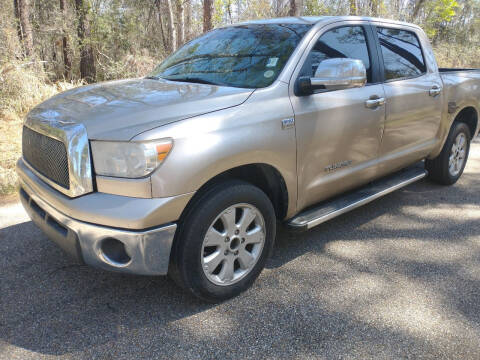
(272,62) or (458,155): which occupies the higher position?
(272,62)

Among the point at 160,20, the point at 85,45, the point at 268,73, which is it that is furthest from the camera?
the point at 160,20

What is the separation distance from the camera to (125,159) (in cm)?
231

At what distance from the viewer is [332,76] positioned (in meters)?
2.94

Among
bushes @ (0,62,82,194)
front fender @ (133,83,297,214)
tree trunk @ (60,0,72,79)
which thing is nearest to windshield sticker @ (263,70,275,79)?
front fender @ (133,83,297,214)

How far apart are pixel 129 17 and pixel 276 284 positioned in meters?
12.8

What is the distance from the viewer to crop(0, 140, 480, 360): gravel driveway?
239 cm

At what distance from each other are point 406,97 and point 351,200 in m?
1.19

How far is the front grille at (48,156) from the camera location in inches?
98.4

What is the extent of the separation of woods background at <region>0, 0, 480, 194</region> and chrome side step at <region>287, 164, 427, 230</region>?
356 cm

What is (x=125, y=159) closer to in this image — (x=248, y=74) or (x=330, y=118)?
(x=248, y=74)

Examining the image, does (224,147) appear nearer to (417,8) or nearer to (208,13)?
(208,13)

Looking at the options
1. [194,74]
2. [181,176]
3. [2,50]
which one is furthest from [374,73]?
[2,50]

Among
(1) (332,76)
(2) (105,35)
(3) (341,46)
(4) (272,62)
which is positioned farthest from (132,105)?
(2) (105,35)

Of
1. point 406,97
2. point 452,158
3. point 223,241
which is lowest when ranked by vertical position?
point 452,158
